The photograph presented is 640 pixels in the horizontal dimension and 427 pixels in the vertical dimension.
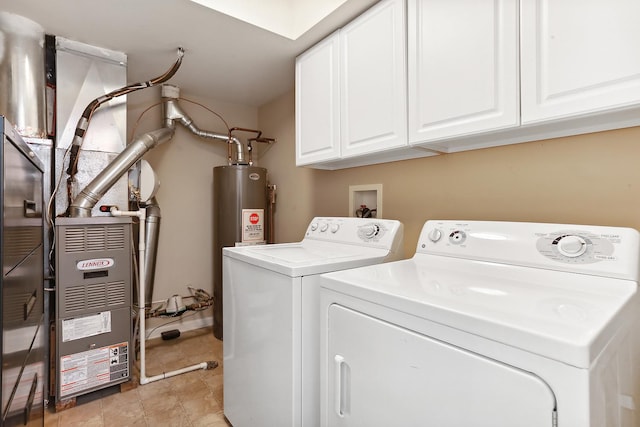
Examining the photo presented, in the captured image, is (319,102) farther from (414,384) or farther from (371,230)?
(414,384)

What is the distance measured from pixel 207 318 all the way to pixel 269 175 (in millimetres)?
1571

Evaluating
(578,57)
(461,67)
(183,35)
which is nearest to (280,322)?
(461,67)

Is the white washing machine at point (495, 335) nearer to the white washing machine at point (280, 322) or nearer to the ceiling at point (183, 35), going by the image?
the white washing machine at point (280, 322)

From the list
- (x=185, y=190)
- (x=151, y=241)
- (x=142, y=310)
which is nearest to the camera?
(x=142, y=310)

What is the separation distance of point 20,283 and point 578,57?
1961mm

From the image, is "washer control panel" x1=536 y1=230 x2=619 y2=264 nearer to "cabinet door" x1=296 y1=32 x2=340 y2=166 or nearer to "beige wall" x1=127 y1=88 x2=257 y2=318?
"cabinet door" x1=296 y1=32 x2=340 y2=166

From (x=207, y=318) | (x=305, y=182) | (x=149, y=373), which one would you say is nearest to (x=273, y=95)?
(x=305, y=182)

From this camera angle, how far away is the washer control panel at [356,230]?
1.61 m

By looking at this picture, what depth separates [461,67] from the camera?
1.24 meters

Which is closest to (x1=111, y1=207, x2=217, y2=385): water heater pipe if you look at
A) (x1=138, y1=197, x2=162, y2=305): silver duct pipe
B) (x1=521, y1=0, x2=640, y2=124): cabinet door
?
(x1=138, y1=197, x2=162, y2=305): silver duct pipe

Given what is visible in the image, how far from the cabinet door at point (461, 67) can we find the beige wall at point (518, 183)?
33cm

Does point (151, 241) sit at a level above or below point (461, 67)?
below

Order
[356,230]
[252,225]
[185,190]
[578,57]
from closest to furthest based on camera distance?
1. [578,57]
2. [356,230]
3. [252,225]
4. [185,190]

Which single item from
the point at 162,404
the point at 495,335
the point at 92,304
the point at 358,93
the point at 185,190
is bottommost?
the point at 162,404
